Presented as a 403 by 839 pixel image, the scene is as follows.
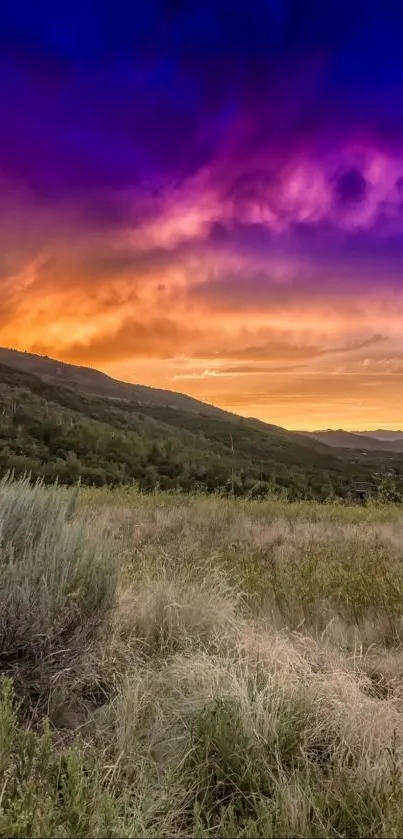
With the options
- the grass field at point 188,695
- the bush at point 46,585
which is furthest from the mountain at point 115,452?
the grass field at point 188,695

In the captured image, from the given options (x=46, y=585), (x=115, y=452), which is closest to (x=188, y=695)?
(x=46, y=585)

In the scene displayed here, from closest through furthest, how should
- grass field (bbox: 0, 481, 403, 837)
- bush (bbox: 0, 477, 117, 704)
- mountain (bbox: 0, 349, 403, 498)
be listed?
grass field (bbox: 0, 481, 403, 837) < bush (bbox: 0, 477, 117, 704) < mountain (bbox: 0, 349, 403, 498)

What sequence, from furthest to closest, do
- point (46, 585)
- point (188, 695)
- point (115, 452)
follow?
point (115, 452), point (46, 585), point (188, 695)

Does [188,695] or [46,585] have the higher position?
[46,585]

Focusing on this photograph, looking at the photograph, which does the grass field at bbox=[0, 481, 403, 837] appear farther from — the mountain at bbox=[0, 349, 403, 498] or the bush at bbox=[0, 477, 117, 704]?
the mountain at bbox=[0, 349, 403, 498]

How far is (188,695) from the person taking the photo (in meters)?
3.27

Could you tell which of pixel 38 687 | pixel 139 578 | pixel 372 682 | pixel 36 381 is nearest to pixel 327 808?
pixel 372 682

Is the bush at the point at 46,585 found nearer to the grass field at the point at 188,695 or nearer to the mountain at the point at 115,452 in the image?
the grass field at the point at 188,695

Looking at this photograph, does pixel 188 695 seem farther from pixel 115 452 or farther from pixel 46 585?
pixel 115 452

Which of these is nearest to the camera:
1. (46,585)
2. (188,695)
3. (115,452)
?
(188,695)

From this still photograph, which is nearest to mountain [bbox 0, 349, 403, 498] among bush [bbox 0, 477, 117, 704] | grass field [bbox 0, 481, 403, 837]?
bush [bbox 0, 477, 117, 704]

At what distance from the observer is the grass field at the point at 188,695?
2283 millimetres

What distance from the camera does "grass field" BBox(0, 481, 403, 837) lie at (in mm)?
2283

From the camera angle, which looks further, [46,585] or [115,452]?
[115,452]
